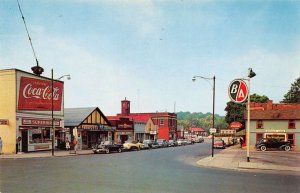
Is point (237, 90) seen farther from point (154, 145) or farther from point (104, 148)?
point (154, 145)

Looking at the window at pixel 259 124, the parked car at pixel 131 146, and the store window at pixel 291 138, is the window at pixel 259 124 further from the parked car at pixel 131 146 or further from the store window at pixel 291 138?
the parked car at pixel 131 146

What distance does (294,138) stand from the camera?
49.6 meters

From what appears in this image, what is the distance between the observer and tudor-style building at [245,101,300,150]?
49.7 m

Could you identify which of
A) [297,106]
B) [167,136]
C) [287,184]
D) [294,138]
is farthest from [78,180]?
[167,136]

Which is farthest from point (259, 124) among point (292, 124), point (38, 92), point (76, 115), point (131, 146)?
point (38, 92)

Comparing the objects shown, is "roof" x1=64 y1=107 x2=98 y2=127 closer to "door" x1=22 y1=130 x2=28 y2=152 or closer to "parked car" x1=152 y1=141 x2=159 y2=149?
"door" x1=22 y1=130 x2=28 y2=152

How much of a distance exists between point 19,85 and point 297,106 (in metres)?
42.7

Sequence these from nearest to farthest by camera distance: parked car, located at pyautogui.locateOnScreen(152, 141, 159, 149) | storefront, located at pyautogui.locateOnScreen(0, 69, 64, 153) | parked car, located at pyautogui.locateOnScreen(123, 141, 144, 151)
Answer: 1. storefront, located at pyautogui.locateOnScreen(0, 69, 64, 153)
2. parked car, located at pyautogui.locateOnScreen(123, 141, 144, 151)
3. parked car, located at pyautogui.locateOnScreen(152, 141, 159, 149)

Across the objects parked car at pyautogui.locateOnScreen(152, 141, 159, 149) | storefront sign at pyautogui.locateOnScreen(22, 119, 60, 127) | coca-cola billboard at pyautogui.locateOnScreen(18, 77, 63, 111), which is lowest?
parked car at pyautogui.locateOnScreen(152, 141, 159, 149)

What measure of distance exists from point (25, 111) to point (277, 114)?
35386 millimetres

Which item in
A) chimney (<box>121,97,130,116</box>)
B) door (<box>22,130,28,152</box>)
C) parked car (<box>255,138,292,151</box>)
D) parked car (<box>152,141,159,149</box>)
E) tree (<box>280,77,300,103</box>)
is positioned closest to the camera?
door (<box>22,130,28,152</box>)

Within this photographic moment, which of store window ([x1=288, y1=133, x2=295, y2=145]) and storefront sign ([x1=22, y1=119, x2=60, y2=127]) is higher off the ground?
storefront sign ([x1=22, y1=119, x2=60, y2=127])

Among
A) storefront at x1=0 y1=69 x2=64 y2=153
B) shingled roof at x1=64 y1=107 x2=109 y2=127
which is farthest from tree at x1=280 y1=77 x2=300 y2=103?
storefront at x1=0 y1=69 x2=64 y2=153

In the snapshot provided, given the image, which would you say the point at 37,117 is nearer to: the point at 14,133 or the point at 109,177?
the point at 14,133
